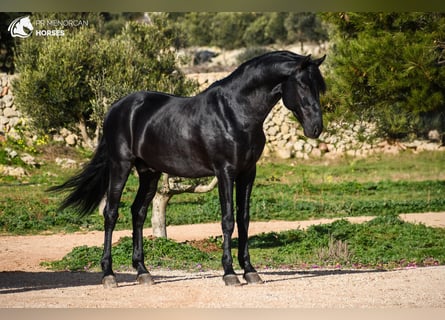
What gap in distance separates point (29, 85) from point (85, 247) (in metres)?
3.81

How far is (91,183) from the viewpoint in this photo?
8.10 m

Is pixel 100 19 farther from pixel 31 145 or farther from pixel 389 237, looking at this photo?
pixel 389 237

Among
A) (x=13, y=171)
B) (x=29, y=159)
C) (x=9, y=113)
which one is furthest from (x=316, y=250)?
(x=9, y=113)

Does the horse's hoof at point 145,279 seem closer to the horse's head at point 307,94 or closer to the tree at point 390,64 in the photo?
the horse's head at point 307,94

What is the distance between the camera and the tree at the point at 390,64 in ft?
36.3

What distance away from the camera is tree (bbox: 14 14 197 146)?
1310 centimetres

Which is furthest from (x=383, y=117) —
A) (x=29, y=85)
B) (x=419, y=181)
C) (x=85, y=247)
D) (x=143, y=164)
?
(x=143, y=164)

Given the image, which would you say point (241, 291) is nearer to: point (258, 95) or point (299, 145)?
point (258, 95)

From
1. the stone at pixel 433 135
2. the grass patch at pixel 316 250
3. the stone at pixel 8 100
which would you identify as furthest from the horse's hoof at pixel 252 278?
the stone at pixel 433 135

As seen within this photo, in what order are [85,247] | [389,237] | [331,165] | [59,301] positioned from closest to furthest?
[59,301], [85,247], [389,237], [331,165]

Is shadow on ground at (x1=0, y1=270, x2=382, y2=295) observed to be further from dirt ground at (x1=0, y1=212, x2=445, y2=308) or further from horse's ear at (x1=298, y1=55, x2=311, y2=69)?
horse's ear at (x1=298, y1=55, x2=311, y2=69)

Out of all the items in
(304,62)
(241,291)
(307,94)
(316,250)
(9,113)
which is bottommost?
(316,250)

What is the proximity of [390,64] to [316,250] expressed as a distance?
104 inches

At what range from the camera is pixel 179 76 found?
1490 centimetres
